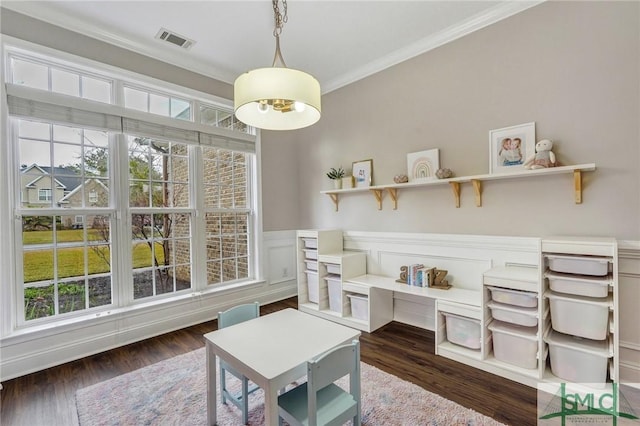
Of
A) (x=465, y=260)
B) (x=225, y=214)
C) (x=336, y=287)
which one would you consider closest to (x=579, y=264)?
(x=465, y=260)

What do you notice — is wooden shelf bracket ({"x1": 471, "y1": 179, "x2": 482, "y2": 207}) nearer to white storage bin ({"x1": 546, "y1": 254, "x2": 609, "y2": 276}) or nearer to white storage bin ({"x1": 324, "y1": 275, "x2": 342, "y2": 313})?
white storage bin ({"x1": 546, "y1": 254, "x2": 609, "y2": 276})

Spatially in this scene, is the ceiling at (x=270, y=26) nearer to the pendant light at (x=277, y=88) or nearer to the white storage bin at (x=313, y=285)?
the pendant light at (x=277, y=88)

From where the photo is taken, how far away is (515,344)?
212 centimetres

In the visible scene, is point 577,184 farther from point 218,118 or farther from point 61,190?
point 61,190

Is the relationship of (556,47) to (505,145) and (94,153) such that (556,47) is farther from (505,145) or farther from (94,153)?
(94,153)

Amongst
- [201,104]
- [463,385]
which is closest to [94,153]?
[201,104]

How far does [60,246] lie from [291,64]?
117 inches

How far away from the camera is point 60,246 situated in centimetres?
254

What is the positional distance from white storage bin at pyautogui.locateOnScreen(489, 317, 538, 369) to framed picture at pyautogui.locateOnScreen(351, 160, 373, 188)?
1957mm

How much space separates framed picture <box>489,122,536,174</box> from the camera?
7.84ft

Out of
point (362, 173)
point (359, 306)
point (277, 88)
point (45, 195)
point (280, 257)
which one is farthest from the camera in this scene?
point (280, 257)

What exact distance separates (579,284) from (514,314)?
0.46m

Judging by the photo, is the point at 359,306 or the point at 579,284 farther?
the point at 359,306

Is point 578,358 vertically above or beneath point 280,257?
beneath
